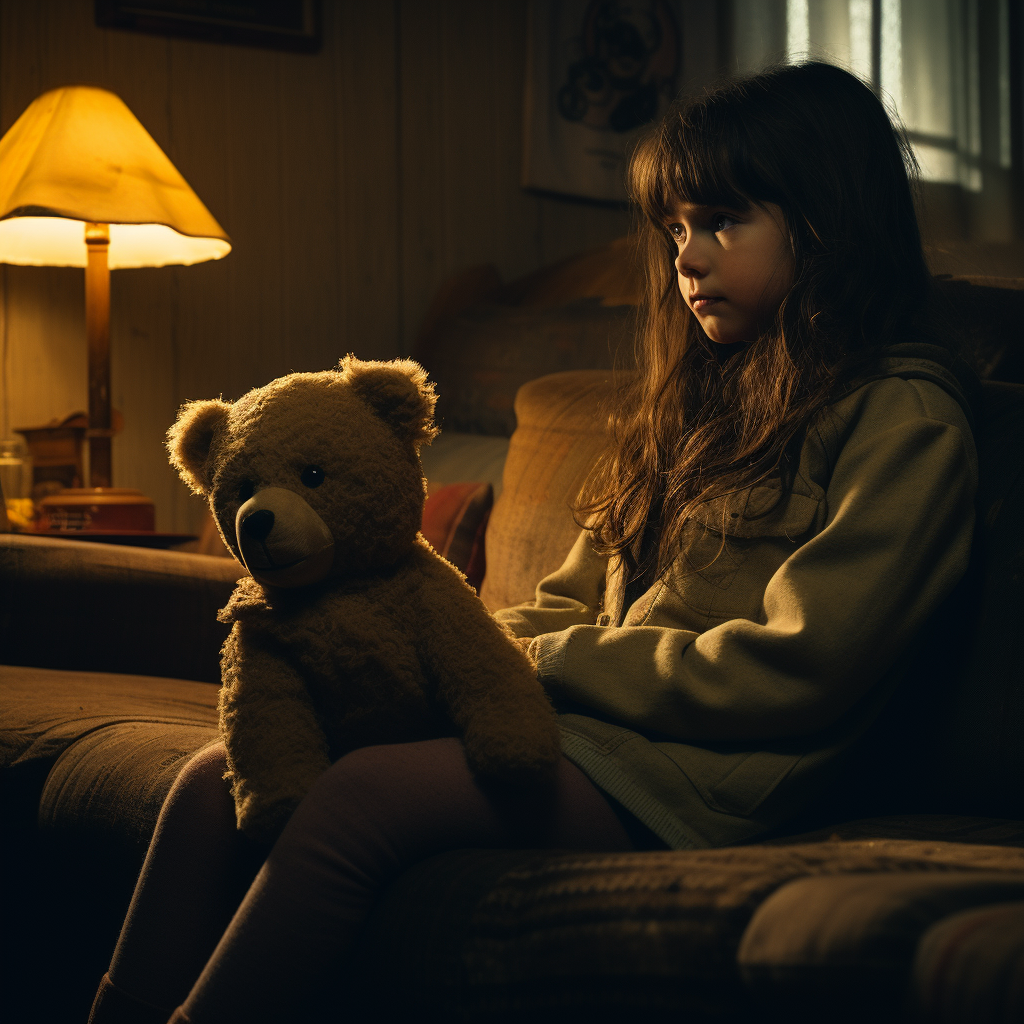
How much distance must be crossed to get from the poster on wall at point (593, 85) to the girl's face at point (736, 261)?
5.50 ft

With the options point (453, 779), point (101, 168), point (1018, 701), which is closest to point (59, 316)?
point (101, 168)

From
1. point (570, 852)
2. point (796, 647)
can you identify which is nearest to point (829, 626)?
point (796, 647)

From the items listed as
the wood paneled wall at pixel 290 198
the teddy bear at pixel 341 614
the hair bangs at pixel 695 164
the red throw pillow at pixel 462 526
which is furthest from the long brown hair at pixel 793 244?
the wood paneled wall at pixel 290 198

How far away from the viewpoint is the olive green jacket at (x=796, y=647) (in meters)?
0.76

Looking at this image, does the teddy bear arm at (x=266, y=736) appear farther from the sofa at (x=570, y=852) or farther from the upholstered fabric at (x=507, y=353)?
the upholstered fabric at (x=507, y=353)

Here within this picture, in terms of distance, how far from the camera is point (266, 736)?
728 mm

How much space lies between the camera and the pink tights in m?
0.64

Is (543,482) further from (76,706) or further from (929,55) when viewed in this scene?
(929,55)

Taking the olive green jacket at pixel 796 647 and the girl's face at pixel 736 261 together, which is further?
the girl's face at pixel 736 261

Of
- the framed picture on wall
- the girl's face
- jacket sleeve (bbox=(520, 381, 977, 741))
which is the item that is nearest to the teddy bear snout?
jacket sleeve (bbox=(520, 381, 977, 741))

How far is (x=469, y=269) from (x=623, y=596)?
164 centimetres

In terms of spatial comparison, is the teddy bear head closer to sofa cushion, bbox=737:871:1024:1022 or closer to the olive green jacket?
the olive green jacket

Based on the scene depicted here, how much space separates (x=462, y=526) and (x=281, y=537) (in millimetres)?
708

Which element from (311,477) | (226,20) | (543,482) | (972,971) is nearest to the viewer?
(972,971)
